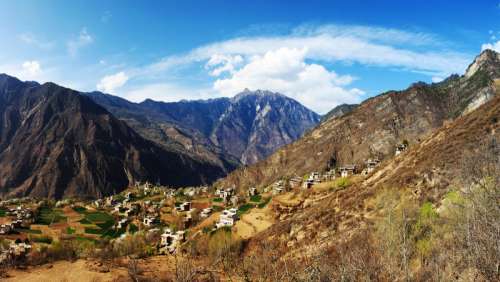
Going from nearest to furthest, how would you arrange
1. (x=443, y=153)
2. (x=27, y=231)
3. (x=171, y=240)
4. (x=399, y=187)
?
(x=399, y=187), (x=443, y=153), (x=171, y=240), (x=27, y=231)

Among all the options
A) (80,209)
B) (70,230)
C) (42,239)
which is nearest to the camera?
(42,239)

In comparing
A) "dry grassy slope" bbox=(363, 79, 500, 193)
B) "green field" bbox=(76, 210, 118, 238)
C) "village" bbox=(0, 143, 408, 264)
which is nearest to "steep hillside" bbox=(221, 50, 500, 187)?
"village" bbox=(0, 143, 408, 264)

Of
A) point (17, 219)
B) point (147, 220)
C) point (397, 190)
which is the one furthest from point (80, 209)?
point (397, 190)

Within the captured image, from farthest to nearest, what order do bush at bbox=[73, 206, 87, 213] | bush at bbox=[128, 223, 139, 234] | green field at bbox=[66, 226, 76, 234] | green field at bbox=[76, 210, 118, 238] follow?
bush at bbox=[73, 206, 87, 213], bush at bbox=[128, 223, 139, 234], green field at bbox=[76, 210, 118, 238], green field at bbox=[66, 226, 76, 234]

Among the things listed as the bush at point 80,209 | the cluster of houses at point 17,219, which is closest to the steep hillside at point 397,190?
the cluster of houses at point 17,219

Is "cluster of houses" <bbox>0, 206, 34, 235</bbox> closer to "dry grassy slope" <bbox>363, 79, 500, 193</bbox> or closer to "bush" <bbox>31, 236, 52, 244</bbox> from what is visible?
"bush" <bbox>31, 236, 52, 244</bbox>

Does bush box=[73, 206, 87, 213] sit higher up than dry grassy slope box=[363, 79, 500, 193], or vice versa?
dry grassy slope box=[363, 79, 500, 193]

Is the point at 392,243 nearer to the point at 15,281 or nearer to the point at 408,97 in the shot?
the point at 15,281

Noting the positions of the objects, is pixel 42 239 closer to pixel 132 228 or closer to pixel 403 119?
pixel 132 228

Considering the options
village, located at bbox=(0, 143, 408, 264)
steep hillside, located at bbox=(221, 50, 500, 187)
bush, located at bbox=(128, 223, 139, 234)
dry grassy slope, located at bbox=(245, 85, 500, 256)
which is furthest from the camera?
steep hillside, located at bbox=(221, 50, 500, 187)

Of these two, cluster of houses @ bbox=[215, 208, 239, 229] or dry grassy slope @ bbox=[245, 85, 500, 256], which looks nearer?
dry grassy slope @ bbox=[245, 85, 500, 256]

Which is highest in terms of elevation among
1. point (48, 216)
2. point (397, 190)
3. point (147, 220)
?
point (397, 190)

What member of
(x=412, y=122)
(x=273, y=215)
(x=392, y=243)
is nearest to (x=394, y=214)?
(x=392, y=243)
